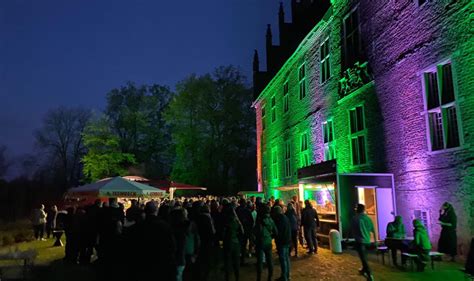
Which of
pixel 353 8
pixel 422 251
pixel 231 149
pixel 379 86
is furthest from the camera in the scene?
pixel 231 149

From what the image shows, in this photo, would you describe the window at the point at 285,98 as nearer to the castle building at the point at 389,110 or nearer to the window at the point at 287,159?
the window at the point at 287,159

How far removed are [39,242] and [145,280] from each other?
15.5 m

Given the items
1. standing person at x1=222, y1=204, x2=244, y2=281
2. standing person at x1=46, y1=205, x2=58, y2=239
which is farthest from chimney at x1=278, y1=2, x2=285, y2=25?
standing person at x1=222, y1=204, x2=244, y2=281

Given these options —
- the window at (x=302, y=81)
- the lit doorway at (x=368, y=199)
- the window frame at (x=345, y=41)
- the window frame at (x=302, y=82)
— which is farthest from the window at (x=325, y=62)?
the lit doorway at (x=368, y=199)

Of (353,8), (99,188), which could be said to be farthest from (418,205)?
(99,188)

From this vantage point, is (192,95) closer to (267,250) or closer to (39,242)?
(39,242)

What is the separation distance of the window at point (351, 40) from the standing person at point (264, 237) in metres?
9.09

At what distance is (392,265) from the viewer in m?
10.7

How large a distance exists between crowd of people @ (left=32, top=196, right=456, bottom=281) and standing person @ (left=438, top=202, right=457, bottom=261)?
0.02 metres

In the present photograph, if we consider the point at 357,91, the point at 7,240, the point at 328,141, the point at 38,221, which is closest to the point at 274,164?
the point at 328,141

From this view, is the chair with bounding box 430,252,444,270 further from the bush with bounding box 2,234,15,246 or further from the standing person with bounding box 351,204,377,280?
the bush with bounding box 2,234,15,246

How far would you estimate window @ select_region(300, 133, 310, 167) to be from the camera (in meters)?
21.1

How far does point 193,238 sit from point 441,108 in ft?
25.9

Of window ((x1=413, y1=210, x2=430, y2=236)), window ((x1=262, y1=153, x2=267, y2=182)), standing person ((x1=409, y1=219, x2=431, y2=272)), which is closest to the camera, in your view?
standing person ((x1=409, y1=219, x2=431, y2=272))
